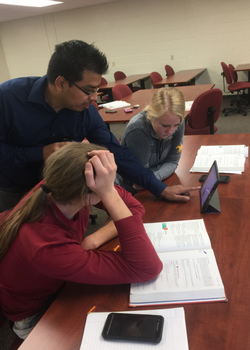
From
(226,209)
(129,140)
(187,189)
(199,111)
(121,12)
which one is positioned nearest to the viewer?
(226,209)

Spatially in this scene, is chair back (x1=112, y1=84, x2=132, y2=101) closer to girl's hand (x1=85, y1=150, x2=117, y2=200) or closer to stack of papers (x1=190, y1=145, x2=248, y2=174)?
stack of papers (x1=190, y1=145, x2=248, y2=174)

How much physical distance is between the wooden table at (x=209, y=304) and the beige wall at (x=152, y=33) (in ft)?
20.3

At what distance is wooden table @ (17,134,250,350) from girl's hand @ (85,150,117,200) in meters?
0.31

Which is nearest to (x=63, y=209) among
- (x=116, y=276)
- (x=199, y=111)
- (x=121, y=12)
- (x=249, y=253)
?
(x=116, y=276)

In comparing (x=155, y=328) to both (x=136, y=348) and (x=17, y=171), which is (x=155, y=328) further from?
(x=17, y=171)

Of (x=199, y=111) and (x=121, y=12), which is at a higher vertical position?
(x=121, y=12)

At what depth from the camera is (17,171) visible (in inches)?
57.2

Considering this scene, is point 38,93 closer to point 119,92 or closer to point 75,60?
point 75,60

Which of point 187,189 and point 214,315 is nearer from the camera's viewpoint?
point 214,315

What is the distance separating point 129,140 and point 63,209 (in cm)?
81

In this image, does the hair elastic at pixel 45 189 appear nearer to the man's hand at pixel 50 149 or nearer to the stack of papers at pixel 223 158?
the man's hand at pixel 50 149

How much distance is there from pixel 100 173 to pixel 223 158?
103cm

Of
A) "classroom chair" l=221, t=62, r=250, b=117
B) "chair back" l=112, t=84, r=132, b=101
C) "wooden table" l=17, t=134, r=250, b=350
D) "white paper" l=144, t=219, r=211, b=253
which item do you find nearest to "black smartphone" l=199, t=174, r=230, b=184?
"wooden table" l=17, t=134, r=250, b=350

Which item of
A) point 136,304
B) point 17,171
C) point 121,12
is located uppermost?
point 121,12
